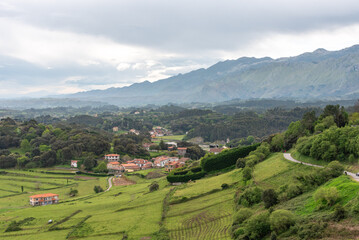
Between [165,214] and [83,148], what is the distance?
61217 millimetres

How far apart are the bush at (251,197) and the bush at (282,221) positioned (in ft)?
28.9

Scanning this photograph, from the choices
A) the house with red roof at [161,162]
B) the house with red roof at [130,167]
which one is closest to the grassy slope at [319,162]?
the house with red roof at [130,167]

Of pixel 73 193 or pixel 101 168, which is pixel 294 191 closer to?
pixel 73 193

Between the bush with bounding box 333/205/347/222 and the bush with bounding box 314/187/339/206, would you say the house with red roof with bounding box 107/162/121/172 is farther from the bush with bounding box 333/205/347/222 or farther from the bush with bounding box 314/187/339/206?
the bush with bounding box 333/205/347/222

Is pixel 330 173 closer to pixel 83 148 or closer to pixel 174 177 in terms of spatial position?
pixel 174 177

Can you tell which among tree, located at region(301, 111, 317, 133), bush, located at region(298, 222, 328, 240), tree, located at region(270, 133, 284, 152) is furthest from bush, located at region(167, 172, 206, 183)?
→ bush, located at region(298, 222, 328, 240)

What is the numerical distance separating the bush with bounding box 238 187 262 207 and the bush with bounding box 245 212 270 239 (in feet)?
24.6

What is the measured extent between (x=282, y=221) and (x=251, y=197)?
9533mm

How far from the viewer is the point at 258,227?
24.4 metres

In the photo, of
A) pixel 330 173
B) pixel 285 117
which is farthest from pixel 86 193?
pixel 285 117

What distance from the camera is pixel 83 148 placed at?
92312 mm

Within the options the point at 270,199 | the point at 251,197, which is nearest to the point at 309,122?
the point at 251,197

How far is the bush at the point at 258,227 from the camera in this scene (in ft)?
79.8

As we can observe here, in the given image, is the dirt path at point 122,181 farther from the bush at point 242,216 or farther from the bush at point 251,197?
the bush at point 242,216
